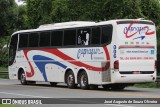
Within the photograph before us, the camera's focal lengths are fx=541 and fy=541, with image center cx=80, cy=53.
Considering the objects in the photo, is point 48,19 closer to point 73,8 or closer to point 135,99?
point 73,8

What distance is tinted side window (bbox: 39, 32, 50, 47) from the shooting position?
95.1 feet

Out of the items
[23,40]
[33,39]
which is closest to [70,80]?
[33,39]

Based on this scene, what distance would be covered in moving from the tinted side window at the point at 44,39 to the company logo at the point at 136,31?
607cm

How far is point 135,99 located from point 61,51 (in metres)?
9.52

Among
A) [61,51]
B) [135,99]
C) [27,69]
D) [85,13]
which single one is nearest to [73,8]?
[85,13]

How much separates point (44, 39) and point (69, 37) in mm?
2570

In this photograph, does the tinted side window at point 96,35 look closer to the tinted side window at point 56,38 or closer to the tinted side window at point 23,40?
the tinted side window at point 56,38

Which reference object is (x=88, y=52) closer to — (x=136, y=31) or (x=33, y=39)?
(x=136, y=31)

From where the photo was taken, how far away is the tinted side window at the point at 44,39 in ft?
95.1

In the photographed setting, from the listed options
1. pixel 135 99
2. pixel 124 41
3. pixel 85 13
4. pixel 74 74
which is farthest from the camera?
pixel 85 13

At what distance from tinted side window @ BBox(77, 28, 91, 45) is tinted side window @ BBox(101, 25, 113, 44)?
3.58ft

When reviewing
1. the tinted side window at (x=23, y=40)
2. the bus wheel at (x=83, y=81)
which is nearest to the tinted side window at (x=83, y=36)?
the bus wheel at (x=83, y=81)

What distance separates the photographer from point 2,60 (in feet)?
193

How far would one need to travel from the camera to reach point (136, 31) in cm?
2439
